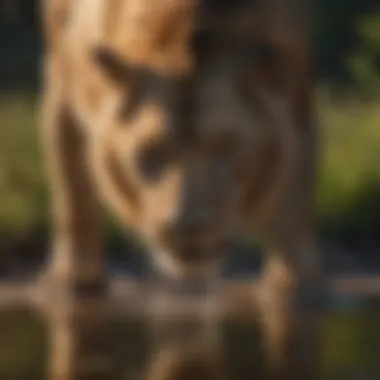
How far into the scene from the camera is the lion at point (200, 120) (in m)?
2.08

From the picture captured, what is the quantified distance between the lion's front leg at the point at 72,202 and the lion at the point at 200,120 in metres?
0.10

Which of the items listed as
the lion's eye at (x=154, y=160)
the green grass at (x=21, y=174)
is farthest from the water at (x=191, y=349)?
the green grass at (x=21, y=174)

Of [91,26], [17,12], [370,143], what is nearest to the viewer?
[91,26]

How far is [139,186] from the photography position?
7.21 feet

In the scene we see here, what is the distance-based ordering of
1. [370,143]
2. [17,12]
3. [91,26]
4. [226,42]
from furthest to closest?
[17,12] < [370,143] < [91,26] < [226,42]

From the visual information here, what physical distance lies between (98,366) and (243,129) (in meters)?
0.43

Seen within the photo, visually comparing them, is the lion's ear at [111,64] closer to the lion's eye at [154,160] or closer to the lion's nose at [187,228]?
the lion's eye at [154,160]

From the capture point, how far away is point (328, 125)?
14.5 ft

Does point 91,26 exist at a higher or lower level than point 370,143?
higher

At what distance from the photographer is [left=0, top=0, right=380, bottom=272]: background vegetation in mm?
3715

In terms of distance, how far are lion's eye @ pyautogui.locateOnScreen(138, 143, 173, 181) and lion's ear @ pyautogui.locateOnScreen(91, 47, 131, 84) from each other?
4.8 inches

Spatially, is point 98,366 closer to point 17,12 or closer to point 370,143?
point 370,143

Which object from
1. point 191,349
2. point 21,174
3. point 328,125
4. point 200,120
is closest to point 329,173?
point 328,125

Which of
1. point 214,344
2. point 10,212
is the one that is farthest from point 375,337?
point 10,212
